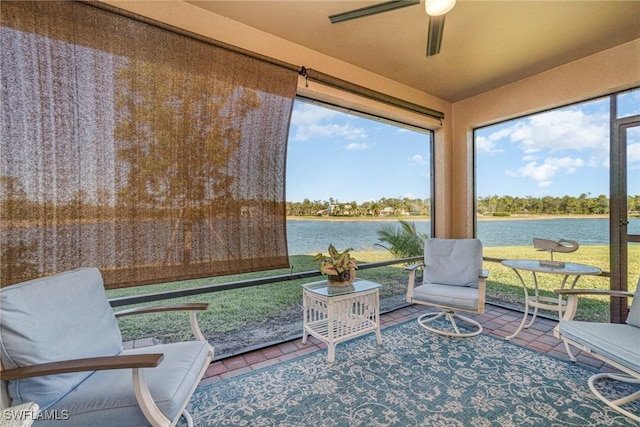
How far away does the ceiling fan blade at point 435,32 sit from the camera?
5.18 ft

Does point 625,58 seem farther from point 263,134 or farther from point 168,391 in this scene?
point 168,391

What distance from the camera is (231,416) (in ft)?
5.40

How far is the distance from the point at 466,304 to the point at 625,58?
8.91ft

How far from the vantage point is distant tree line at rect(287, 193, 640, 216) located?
Answer: 2.69 metres

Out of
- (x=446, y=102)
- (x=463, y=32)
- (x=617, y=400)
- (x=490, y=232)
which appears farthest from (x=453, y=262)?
(x=446, y=102)

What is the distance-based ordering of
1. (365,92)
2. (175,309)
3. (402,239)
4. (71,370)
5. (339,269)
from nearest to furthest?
(71,370) → (175,309) → (339,269) → (365,92) → (402,239)

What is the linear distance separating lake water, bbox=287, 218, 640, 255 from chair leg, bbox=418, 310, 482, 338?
95 cm

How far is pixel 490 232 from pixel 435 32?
2.89 meters

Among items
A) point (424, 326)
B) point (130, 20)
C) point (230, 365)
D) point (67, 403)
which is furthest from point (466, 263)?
point (130, 20)

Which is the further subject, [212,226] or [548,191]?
[548,191]

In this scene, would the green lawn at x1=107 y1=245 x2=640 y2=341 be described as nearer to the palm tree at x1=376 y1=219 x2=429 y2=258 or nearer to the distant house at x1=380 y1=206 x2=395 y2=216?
the palm tree at x1=376 y1=219 x2=429 y2=258

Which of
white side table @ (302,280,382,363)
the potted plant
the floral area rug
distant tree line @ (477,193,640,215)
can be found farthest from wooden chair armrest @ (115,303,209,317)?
distant tree line @ (477,193,640,215)

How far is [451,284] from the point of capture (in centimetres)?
288

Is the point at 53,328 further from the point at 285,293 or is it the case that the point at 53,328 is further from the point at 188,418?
the point at 285,293
